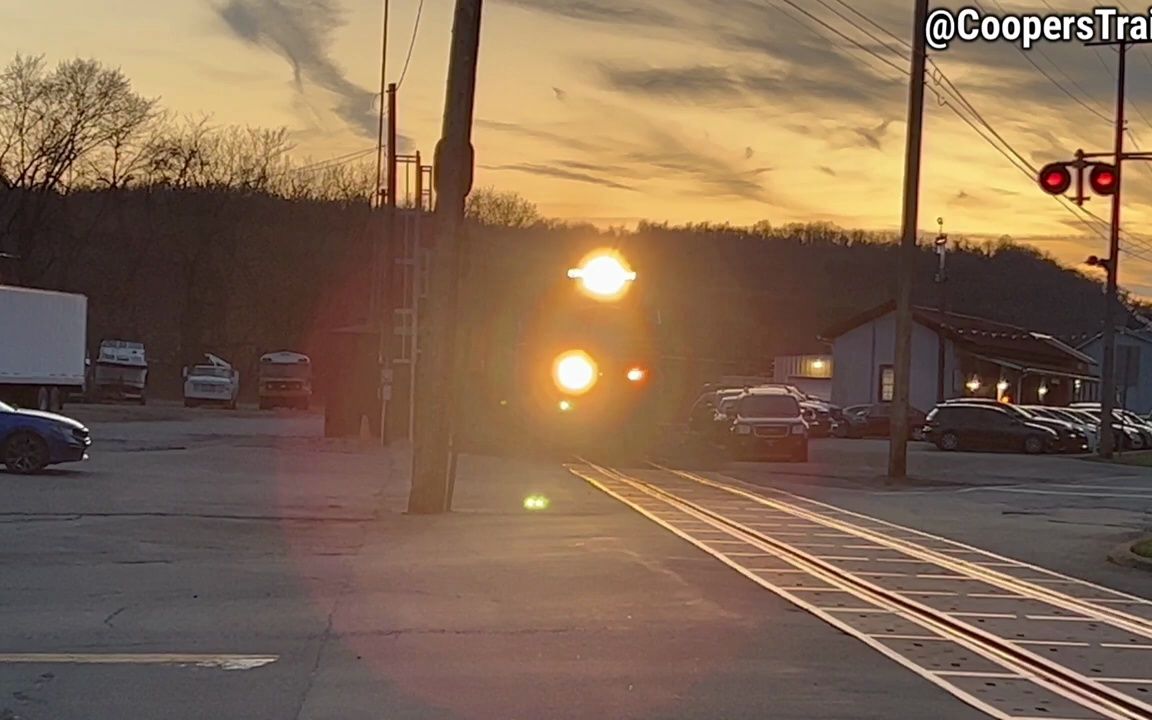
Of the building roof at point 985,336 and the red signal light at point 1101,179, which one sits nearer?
the red signal light at point 1101,179

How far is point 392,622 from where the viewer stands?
1066 centimetres

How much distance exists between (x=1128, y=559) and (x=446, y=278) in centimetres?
926

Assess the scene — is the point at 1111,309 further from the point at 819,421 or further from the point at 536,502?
the point at 536,502

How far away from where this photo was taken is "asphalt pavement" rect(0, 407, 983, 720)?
8.13 m

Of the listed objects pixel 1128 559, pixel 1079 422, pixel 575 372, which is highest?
pixel 575 372

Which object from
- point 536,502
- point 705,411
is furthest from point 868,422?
point 536,502

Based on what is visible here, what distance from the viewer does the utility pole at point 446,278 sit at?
19266mm

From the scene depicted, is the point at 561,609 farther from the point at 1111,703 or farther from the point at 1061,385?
the point at 1061,385

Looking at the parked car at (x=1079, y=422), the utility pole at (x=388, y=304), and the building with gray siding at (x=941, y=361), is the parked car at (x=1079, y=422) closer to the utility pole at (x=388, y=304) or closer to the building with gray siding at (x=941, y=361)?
the building with gray siding at (x=941, y=361)

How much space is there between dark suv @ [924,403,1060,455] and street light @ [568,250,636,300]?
50.4 ft

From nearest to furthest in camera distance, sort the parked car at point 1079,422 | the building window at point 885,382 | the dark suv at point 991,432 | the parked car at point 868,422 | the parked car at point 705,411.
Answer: the parked car at point 705,411, the dark suv at point 991,432, the parked car at point 1079,422, the parked car at point 868,422, the building window at point 885,382

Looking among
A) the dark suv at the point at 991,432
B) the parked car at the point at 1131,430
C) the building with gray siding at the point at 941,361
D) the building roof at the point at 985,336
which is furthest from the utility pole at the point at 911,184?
the building roof at the point at 985,336

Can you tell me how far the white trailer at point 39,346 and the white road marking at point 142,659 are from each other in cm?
3199

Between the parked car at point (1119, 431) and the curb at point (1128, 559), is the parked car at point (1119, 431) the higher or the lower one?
the higher one
